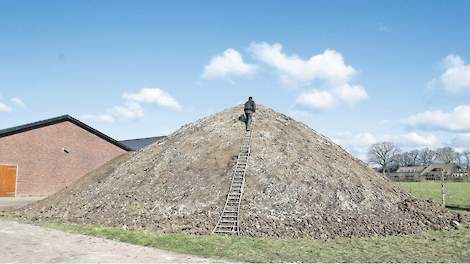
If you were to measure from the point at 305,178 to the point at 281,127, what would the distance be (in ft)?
18.7

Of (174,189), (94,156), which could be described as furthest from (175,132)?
(94,156)

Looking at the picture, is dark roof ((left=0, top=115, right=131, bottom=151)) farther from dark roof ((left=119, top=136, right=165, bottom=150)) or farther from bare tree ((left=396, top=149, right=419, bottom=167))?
bare tree ((left=396, top=149, right=419, bottom=167))

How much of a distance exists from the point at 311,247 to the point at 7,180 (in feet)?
96.4

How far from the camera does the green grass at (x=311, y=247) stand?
12.0 m

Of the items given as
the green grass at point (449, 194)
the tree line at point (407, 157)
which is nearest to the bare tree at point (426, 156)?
the tree line at point (407, 157)

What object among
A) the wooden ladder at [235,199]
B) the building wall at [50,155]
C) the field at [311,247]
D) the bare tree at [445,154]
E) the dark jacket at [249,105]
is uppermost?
the bare tree at [445,154]

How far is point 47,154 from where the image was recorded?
37094 mm

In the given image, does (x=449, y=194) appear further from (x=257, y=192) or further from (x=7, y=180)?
(x=7, y=180)

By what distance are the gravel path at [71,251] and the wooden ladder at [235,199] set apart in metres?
4.42

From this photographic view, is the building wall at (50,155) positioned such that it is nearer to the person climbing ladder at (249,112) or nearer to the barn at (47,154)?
the barn at (47,154)

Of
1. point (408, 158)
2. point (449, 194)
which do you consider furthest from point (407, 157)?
point (449, 194)

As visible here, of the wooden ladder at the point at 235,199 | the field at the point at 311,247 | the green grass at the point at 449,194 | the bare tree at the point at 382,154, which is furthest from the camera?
the bare tree at the point at 382,154

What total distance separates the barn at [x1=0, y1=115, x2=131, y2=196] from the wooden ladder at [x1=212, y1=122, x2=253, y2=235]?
72.4 feet

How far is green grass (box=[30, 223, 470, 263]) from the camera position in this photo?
1198 cm
